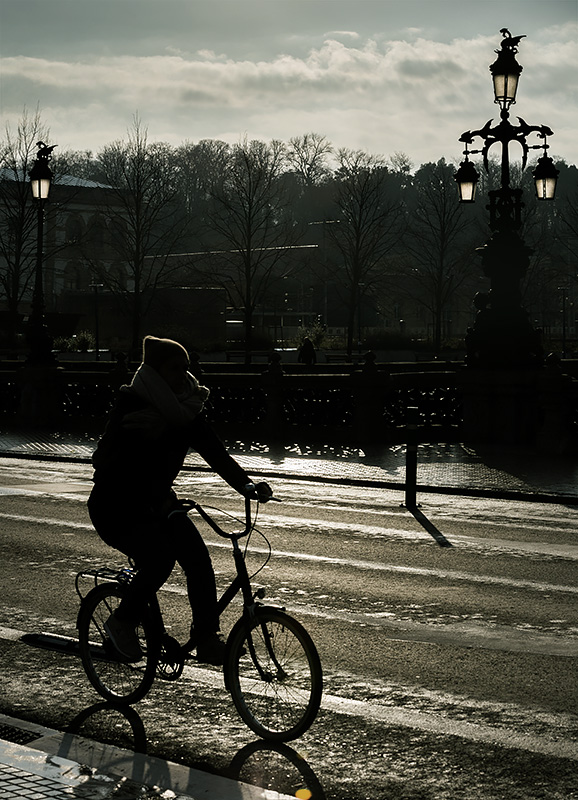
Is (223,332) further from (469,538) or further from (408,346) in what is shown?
(469,538)

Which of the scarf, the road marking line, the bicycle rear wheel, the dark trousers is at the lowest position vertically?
the road marking line

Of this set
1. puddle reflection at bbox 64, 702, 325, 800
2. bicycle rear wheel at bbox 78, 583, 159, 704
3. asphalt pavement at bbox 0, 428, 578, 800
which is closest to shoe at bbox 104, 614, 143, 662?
bicycle rear wheel at bbox 78, 583, 159, 704

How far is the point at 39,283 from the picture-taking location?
27141 millimetres

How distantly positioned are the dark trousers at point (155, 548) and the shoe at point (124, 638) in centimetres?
10

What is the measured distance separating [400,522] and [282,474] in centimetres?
497

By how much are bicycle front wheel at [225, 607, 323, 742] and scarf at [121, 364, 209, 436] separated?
36.2 inches

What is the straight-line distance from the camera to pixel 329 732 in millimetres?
5523

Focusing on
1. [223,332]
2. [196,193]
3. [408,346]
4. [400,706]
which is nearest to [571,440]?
[400,706]

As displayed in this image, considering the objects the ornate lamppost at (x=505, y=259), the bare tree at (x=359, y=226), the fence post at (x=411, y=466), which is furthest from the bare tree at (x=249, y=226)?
the fence post at (x=411, y=466)

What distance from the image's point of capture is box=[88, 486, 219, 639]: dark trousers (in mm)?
5375

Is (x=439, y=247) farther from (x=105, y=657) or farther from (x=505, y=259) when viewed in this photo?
(x=105, y=657)

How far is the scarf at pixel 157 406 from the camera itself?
538cm

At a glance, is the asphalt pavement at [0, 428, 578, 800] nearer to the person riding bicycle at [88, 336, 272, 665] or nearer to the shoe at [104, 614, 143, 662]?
the shoe at [104, 614, 143, 662]

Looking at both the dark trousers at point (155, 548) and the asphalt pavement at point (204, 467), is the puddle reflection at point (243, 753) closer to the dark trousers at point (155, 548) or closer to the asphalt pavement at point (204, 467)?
the asphalt pavement at point (204, 467)
